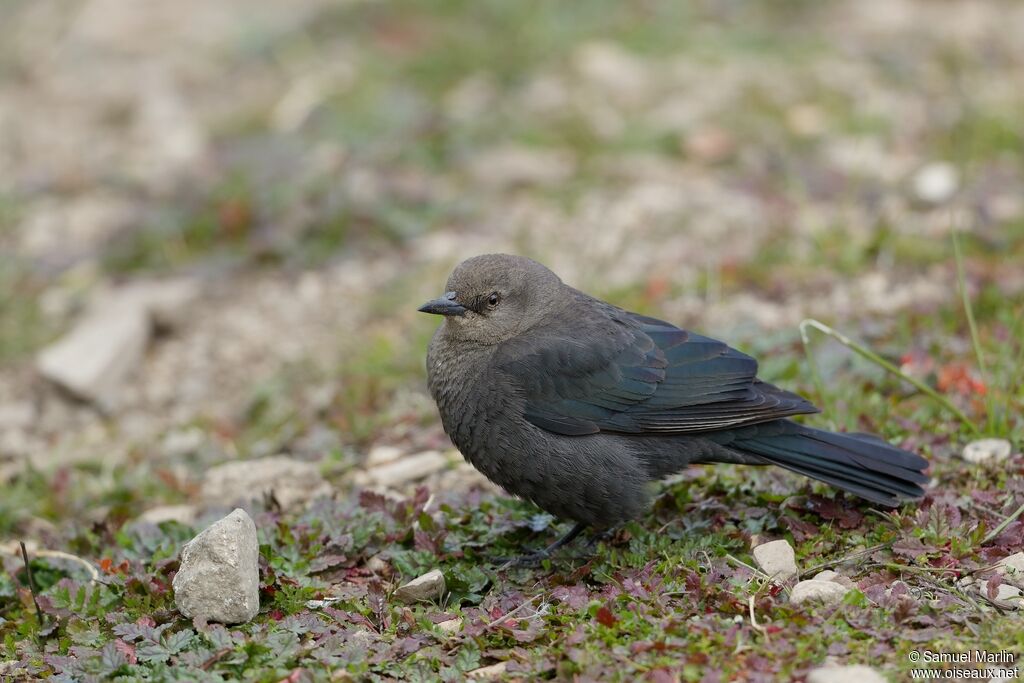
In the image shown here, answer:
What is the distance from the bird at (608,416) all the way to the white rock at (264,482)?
0.95 m

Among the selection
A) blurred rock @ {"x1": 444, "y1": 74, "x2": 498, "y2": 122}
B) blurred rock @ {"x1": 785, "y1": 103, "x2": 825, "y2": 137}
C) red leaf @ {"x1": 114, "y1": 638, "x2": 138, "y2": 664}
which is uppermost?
blurred rock @ {"x1": 444, "y1": 74, "x2": 498, "y2": 122}

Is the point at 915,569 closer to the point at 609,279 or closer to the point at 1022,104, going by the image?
the point at 609,279

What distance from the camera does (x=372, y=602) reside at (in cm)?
412

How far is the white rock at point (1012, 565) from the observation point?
3973 mm

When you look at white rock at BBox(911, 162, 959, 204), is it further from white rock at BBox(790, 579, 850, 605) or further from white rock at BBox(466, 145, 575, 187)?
white rock at BBox(790, 579, 850, 605)

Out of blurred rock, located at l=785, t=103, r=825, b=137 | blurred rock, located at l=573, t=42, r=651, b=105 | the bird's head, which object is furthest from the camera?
blurred rock, located at l=573, t=42, r=651, b=105

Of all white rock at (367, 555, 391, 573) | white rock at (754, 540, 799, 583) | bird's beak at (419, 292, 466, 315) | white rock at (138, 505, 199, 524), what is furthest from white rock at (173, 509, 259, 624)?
white rock at (754, 540, 799, 583)

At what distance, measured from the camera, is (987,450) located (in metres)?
4.81

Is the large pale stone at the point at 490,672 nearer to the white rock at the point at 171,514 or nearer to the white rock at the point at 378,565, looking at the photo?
the white rock at the point at 378,565

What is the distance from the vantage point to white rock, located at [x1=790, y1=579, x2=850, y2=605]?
3.89 meters

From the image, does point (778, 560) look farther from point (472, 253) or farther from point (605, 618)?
point (472, 253)

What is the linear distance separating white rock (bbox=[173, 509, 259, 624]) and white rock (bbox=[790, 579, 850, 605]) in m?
1.86

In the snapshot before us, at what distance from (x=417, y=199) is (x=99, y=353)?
2.42 m

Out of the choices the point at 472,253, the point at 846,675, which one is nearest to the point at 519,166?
the point at 472,253
